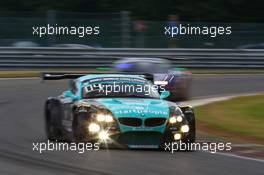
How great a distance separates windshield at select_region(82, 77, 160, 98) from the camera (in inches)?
477

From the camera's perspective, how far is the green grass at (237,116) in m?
14.9

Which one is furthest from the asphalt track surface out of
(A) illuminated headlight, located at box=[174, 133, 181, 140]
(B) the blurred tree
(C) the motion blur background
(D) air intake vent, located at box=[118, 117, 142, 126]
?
(B) the blurred tree

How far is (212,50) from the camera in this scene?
34.3m

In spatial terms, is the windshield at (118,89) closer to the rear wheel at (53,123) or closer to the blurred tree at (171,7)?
the rear wheel at (53,123)

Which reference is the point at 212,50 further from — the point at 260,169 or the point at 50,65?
the point at 260,169

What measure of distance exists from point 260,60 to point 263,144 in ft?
73.8

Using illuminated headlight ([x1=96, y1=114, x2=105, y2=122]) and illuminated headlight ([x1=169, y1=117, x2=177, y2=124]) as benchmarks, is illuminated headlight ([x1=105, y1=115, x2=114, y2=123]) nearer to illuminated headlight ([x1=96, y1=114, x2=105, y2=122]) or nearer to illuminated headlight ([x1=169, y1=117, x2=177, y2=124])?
illuminated headlight ([x1=96, y1=114, x2=105, y2=122])

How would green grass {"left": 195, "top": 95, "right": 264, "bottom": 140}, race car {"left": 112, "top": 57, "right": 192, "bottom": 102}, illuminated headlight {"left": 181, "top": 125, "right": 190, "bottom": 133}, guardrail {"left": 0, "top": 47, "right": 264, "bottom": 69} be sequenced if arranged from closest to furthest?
illuminated headlight {"left": 181, "top": 125, "right": 190, "bottom": 133} → green grass {"left": 195, "top": 95, "right": 264, "bottom": 140} → race car {"left": 112, "top": 57, "right": 192, "bottom": 102} → guardrail {"left": 0, "top": 47, "right": 264, "bottom": 69}

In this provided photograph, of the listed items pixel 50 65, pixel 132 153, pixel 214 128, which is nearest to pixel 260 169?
pixel 132 153

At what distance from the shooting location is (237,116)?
56.9 feet

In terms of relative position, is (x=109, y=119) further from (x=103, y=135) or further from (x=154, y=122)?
(x=154, y=122)

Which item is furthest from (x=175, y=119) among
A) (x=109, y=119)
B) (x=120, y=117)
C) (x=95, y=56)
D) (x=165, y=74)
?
(x=95, y=56)

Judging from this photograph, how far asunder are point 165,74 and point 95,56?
12666 mm

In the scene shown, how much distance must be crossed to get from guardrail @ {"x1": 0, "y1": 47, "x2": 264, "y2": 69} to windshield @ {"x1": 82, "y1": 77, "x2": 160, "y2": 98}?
63.6 feet
